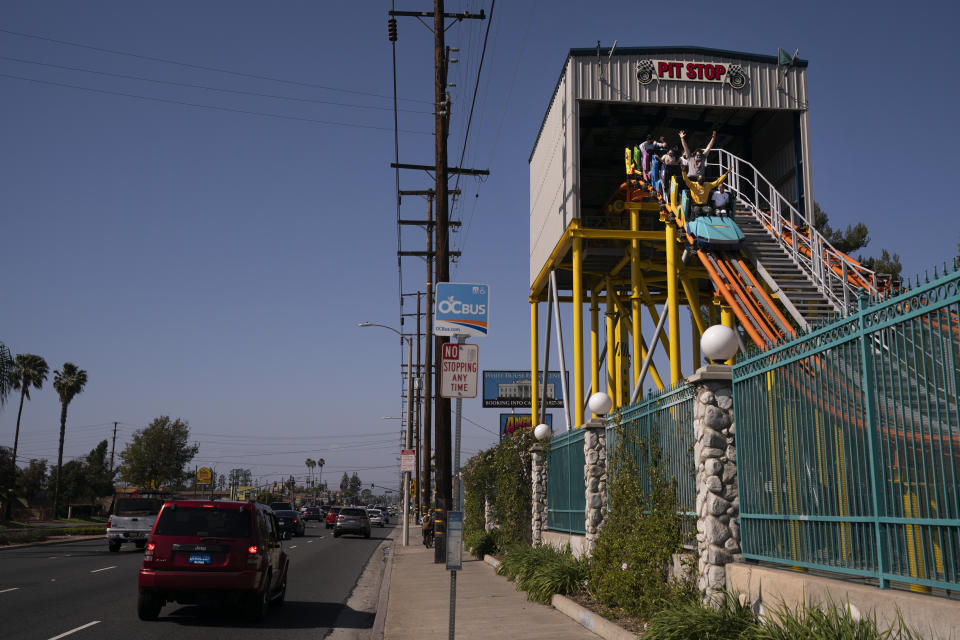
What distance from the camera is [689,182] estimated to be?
20375 millimetres

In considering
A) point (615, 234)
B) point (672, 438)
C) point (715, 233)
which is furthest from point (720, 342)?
point (615, 234)

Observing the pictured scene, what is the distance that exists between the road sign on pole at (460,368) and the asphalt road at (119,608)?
397 centimetres

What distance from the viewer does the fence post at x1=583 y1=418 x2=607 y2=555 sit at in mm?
14008

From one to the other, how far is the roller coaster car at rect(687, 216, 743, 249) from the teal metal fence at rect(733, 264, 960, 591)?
10.8 m

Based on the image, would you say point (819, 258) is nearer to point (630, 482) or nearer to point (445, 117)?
point (630, 482)

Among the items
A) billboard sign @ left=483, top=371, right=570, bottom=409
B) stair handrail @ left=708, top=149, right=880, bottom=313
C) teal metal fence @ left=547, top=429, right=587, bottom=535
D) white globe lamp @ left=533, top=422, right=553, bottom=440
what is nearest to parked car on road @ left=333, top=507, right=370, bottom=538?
billboard sign @ left=483, top=371, right=570, bottom=409

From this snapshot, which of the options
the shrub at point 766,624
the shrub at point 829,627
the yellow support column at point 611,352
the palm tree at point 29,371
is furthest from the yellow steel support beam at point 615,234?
the palm tree at point 29,371

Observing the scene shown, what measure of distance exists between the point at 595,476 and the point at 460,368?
2.89m

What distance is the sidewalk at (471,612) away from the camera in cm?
1032

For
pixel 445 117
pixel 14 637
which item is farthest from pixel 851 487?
pixel 445 117

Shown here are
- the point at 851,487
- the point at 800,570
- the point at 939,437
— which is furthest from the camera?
the point at 800,570

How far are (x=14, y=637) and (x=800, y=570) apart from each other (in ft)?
29.0

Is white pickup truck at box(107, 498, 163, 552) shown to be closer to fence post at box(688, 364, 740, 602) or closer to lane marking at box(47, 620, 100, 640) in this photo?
lane marking at box(47, 620, 100, 640)

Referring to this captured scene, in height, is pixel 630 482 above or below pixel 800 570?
above
